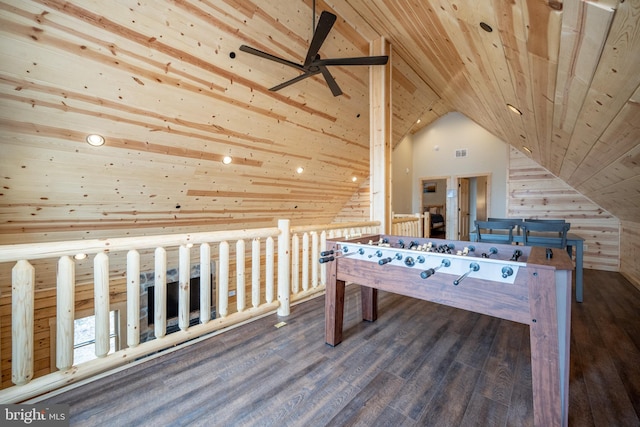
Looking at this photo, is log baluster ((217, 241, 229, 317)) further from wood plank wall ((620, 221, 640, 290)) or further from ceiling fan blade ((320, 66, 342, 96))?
wood plank wall ((620, 221, 640, 290))

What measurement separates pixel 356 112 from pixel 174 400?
14.3 ft

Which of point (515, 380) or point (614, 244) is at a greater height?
point (614, 244)

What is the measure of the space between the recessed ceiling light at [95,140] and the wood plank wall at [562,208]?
7.11 meters

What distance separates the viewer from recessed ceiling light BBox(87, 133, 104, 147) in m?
2.54

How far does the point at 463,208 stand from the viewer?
7.44 meters

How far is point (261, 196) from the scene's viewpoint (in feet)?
15.7

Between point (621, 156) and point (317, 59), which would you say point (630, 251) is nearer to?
point (621, 156)

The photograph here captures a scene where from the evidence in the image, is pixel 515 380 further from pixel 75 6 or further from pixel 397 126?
pixel 397 126

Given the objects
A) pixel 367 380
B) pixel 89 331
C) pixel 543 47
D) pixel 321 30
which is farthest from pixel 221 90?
pixel 89 331

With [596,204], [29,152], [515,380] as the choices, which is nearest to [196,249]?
[29,152]

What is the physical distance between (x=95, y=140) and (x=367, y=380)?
3209 millimetres

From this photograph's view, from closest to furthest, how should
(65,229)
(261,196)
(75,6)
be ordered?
(75,6), (65,229), (261,196)

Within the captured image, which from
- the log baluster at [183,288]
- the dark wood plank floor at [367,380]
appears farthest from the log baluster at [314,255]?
the log baluster at [183,288]

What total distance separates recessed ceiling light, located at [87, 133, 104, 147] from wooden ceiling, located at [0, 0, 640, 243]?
6cm
